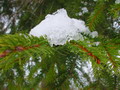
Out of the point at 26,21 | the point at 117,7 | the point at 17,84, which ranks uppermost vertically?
the point at 26,21

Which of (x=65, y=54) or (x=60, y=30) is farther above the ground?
(x=60, y=30)

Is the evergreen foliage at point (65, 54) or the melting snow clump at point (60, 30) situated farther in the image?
the melting snow clump at point (60, 30)

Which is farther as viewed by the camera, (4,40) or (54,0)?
(54,0)

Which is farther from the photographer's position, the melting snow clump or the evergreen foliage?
the melting snow clump

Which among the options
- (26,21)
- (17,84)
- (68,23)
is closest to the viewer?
(68,23)

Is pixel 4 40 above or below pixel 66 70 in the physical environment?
above

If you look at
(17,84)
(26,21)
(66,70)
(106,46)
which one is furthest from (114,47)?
(26,21)

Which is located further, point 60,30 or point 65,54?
point 65,54

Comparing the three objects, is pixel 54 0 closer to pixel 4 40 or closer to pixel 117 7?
pixel 117 7
